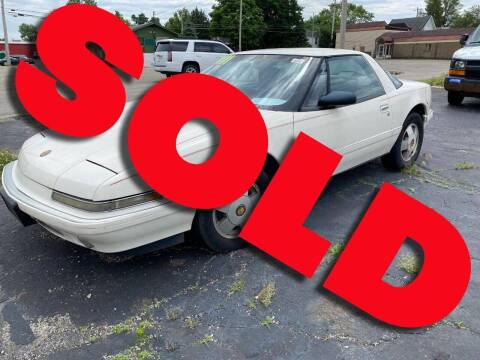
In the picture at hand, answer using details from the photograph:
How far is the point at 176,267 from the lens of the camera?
9.91 ft

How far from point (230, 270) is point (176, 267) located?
1.27 feet

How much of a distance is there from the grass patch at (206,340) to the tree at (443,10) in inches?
3671

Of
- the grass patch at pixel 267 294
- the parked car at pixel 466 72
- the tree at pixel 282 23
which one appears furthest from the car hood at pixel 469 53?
the tree at pixel 282 23

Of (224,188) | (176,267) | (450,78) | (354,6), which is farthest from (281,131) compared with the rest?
(354,6)

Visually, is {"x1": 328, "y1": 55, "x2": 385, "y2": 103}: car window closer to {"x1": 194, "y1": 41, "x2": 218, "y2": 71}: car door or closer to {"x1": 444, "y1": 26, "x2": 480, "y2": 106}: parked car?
{"x1": 444, "y1": 26, "x2": 480, "y2": 106}: parked car

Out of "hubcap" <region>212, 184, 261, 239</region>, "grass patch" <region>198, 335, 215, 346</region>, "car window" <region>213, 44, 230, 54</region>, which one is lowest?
"grass patch" <region>198, 335, 215, 346</region>

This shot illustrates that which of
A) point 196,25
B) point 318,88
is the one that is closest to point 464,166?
point 318,88

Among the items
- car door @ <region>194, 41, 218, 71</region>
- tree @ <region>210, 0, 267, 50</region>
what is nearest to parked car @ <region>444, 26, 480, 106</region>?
car door @ <region>194, 41, 218, 71</region>

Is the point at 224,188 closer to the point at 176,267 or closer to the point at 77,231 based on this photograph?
the point at 176,267

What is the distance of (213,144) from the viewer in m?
2.83

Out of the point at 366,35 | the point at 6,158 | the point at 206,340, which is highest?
the point at 366,35

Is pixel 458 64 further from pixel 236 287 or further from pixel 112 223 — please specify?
pixel 112 223

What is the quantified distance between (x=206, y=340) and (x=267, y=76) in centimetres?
232

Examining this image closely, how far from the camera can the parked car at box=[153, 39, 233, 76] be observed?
18.3 metres
